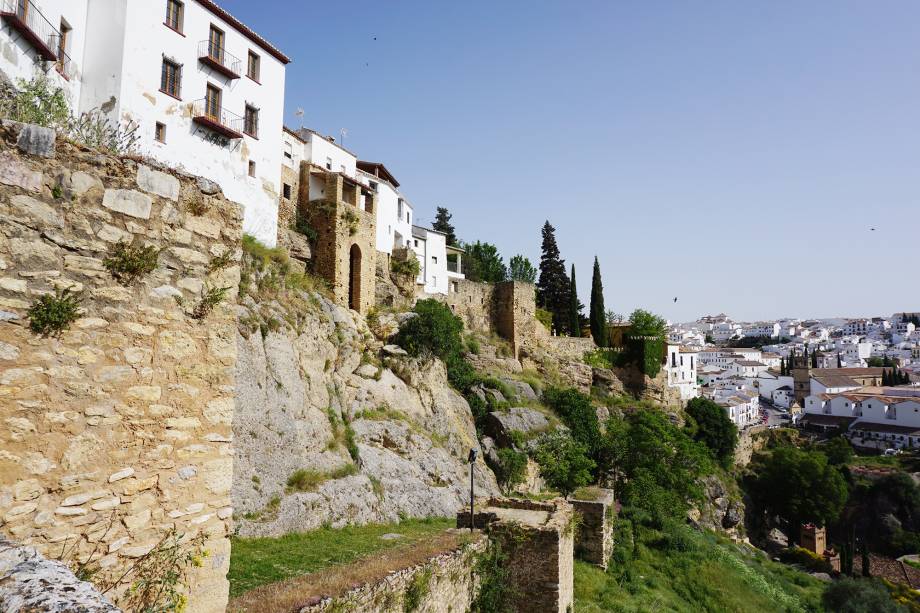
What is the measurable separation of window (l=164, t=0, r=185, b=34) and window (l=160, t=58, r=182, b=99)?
125cm

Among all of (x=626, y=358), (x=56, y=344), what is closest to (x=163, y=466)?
(x=56, y=344)

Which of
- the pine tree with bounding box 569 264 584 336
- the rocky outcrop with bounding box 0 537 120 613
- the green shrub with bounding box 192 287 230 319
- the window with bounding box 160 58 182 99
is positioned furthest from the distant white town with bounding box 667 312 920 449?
the rocky outcrop with bounding box 0 537 120 613

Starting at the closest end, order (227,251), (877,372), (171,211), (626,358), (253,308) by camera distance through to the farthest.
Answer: (171,211)
(227,251)
(253,308)
(626,358)
(877,372)

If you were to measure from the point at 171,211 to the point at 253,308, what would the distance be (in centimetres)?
1566

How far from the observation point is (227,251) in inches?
188

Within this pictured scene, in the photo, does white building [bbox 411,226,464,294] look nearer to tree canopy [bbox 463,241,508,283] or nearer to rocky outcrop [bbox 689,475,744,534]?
tree canopy [bbox 463,241,508,283]

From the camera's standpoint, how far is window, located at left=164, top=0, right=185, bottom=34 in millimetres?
19344

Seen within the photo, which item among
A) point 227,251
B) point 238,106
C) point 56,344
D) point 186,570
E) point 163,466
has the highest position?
point 238,106

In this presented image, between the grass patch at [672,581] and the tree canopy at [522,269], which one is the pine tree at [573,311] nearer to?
the tree canopy at [522,269]

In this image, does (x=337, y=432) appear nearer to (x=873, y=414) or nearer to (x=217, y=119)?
(x=217, y=119)

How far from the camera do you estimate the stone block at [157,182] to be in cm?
422

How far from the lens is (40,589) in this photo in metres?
2.31

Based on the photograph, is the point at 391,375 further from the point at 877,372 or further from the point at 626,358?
the point at 877,372

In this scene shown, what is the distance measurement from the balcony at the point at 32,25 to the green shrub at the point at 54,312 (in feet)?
47.4
